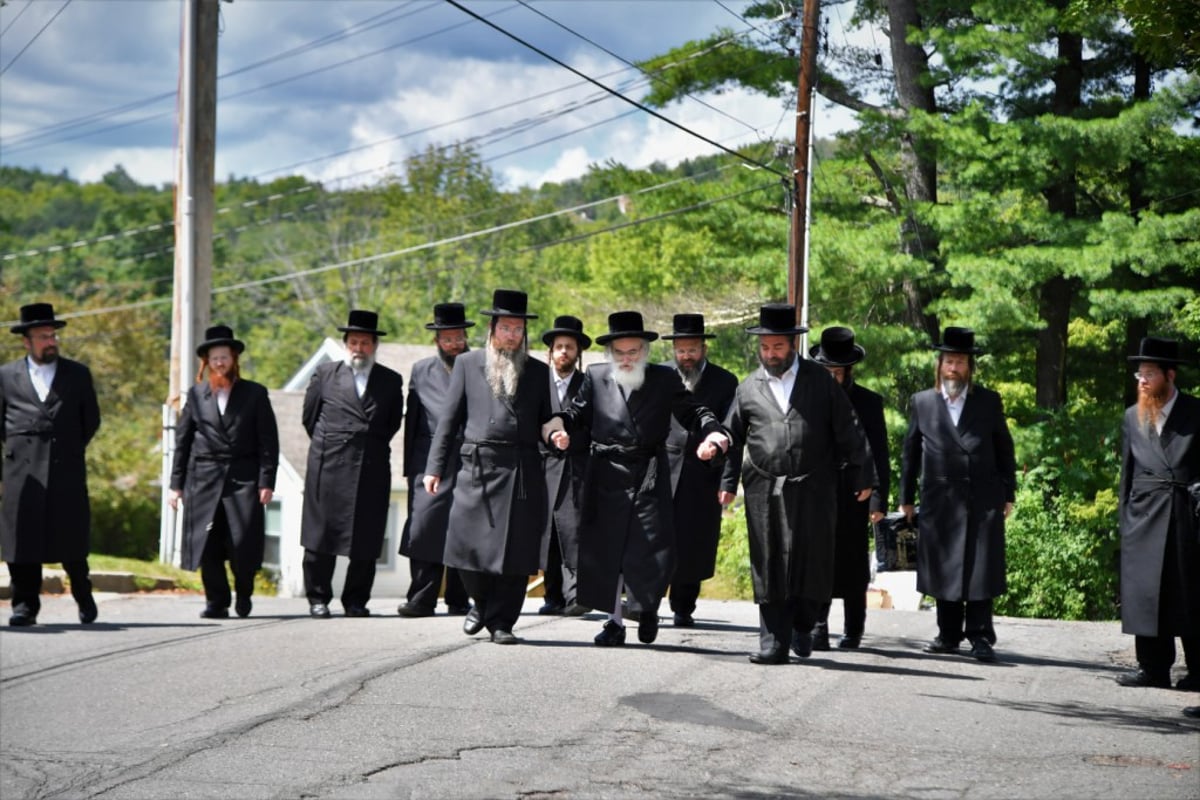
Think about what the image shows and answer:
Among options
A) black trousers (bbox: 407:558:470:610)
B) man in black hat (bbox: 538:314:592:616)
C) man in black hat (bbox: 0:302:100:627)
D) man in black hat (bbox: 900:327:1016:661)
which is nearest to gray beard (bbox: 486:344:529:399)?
man in black hat (bbox: 538:314:592:616)

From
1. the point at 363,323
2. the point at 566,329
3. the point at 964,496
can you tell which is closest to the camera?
the point at 964,496

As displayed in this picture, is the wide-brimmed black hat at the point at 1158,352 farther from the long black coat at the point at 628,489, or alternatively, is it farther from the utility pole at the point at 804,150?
the utility pole at the point at 804,150

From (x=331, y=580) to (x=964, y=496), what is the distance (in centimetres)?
525

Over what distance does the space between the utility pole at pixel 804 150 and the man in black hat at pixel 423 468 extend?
456 inches

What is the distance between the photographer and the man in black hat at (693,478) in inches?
485

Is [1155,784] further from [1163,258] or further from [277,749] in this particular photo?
[1163,258]

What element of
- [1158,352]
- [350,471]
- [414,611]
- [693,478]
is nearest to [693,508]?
[693,478]

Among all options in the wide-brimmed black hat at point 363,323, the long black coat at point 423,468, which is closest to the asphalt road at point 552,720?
the long black coat at point 423,468

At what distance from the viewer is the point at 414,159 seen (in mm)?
69000

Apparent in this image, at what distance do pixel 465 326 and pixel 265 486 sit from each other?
82.2 inches

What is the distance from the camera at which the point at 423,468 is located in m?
13.6

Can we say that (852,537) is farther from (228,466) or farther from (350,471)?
(228,466)

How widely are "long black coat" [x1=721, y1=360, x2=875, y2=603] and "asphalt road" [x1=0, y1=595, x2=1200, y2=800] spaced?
61 centimetres

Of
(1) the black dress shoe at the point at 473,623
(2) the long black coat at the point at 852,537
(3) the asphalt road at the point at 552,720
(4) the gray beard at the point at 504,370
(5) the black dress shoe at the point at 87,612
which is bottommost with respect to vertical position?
(3) the asphalt road at the point at 552,720
